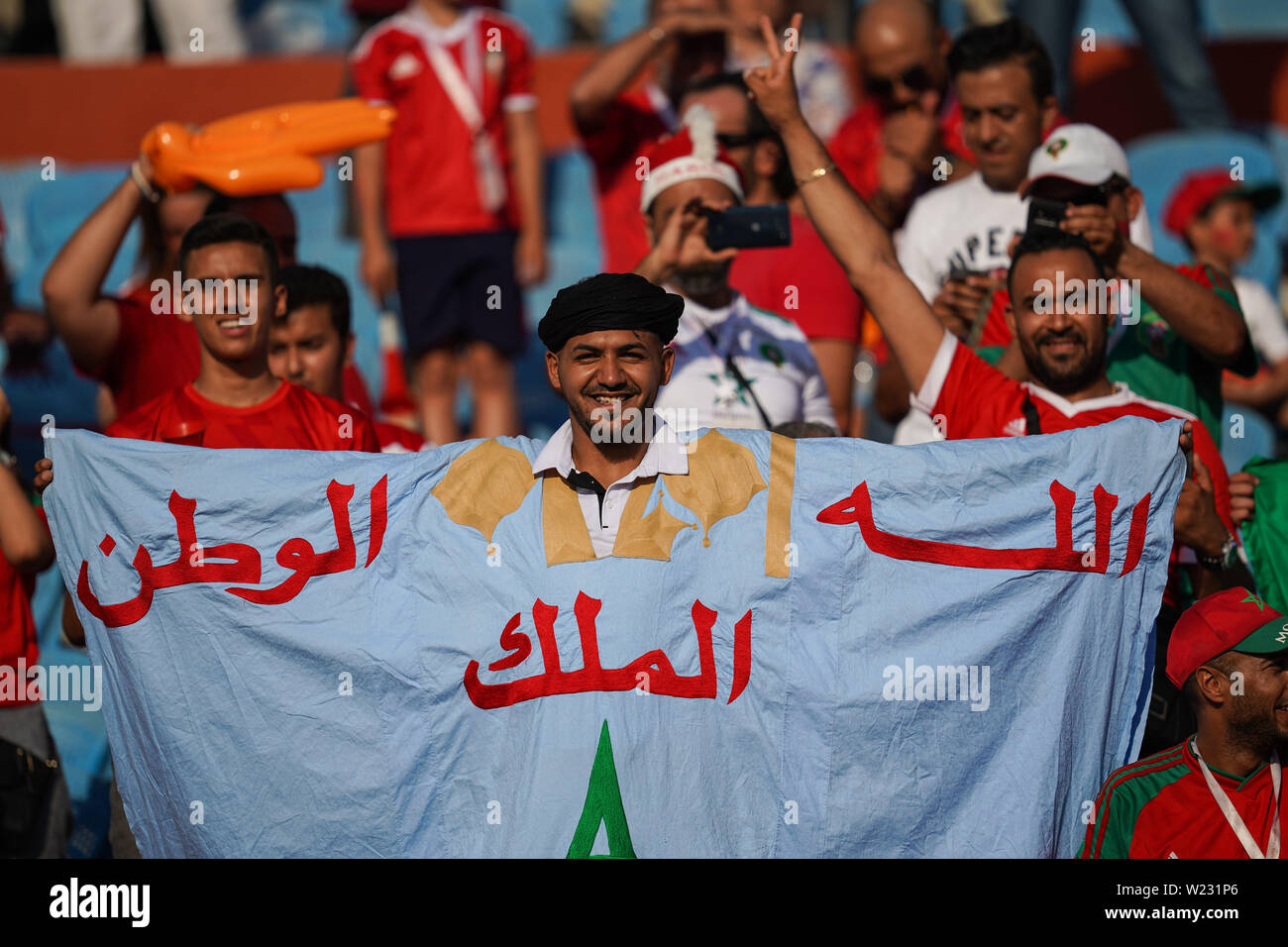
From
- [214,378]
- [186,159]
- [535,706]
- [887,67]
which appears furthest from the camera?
[887,67]

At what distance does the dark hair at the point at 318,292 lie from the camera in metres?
6.04

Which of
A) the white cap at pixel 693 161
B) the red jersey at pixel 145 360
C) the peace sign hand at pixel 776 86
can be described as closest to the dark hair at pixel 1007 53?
the white cap at pixel 693 161

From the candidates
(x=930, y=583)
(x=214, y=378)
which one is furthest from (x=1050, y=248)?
(x=214, y=378)

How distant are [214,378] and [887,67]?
3.16 meters

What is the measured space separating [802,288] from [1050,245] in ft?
4.79

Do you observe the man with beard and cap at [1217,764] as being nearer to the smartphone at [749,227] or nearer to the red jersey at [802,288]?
the smartphone at [749,227]

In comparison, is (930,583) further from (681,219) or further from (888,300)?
(681,219)

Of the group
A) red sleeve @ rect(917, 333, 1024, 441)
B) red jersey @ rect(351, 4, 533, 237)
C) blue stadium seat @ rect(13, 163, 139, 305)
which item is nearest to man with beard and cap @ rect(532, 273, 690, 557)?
red sleeve @ rect(917, 333, 1024, 441)

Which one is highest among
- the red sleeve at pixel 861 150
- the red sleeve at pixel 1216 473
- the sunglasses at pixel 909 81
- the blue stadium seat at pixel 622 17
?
the blue stadium seat at pixel 622 17

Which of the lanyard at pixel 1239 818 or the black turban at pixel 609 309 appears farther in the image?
the black turban at pixel 609 309

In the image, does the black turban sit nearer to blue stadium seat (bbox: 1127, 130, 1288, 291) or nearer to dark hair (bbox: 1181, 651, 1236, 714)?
dark hair (bbox: 1181, 651, 1236, 714)

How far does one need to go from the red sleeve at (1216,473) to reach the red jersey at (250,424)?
2.37m

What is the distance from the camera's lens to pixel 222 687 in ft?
15.3

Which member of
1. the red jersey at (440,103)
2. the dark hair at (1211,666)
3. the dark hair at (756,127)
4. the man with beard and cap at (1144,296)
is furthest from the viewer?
the red jersey at (440,103)
